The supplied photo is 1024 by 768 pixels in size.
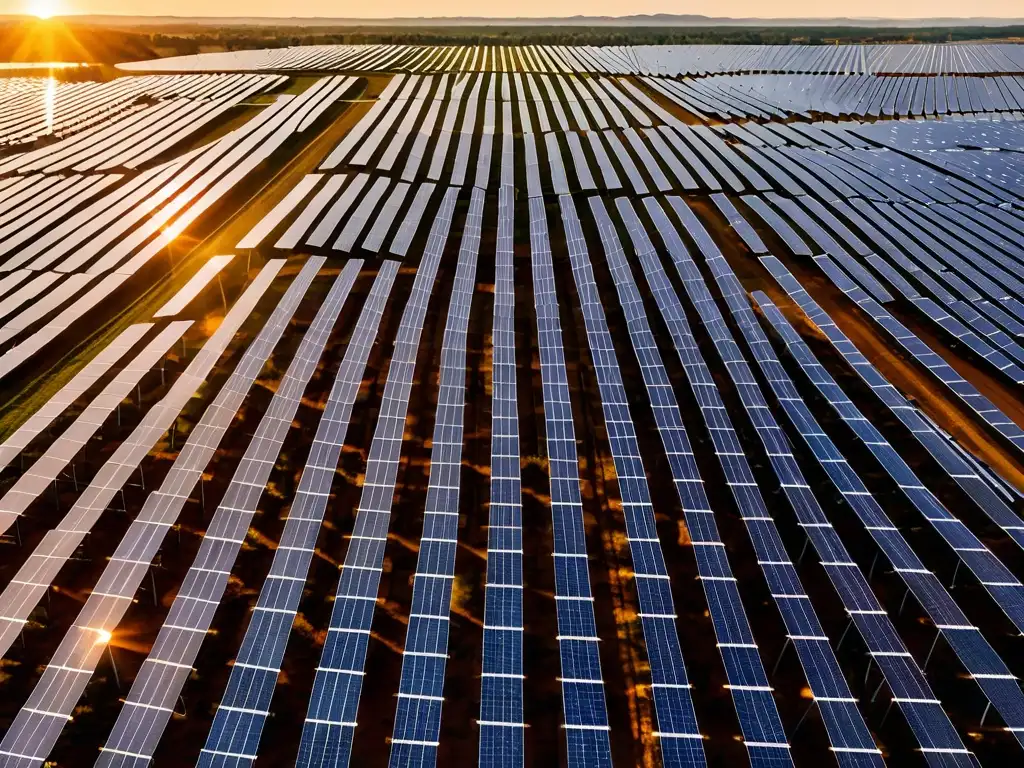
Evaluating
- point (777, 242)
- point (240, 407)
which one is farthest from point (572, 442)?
point (777, 242)

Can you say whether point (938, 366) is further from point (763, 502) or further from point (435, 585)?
point (435, 585)

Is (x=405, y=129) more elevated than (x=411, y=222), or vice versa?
(x=405, y=129)

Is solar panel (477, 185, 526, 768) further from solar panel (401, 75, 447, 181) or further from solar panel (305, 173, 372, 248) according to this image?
solar panel (401, 75, 447, 181)

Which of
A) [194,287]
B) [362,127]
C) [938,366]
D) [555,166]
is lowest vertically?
[938,366]

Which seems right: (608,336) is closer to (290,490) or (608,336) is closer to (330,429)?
(330,429)

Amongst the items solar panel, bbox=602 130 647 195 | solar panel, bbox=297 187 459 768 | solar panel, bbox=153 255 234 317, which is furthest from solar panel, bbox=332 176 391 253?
solar panel, bbox=602 130 647 195

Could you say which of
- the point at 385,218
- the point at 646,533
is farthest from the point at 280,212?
the point at 646,533

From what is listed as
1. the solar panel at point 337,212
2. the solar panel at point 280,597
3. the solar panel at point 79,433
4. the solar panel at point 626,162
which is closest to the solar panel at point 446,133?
the solar panel at point 337,212
